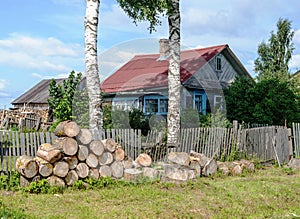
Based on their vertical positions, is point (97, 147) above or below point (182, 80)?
below

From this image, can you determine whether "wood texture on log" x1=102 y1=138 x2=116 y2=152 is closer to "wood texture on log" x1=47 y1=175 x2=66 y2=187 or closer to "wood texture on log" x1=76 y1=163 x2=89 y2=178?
"wood texture on log" x1=76 y1=163 x2=89 y2=178

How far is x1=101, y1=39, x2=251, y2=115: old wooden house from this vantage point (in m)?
20.9

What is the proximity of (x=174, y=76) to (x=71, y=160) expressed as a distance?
225 inches

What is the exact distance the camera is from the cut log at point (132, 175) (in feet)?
30.7

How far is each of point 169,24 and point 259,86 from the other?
805 cm

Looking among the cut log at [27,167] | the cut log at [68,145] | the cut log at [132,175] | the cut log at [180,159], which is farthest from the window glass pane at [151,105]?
the cut log at [27,167]

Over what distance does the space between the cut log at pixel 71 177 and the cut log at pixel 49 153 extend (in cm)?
48

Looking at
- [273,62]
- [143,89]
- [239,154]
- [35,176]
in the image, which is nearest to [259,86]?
[143,89]

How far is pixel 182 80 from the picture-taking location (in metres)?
20.3

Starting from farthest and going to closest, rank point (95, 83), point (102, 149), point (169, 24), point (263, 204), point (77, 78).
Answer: point (77, 78) → point (169, 24) → point (95, 83) → point (102, 149) → point (263, 204)

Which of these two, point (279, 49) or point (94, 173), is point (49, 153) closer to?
point (94, 173)

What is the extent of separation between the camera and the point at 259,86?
64.7 ft

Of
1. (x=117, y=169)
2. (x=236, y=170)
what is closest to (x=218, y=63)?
(x=236, y=170)

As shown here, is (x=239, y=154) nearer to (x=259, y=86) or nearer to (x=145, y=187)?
(x=145, y=187)
